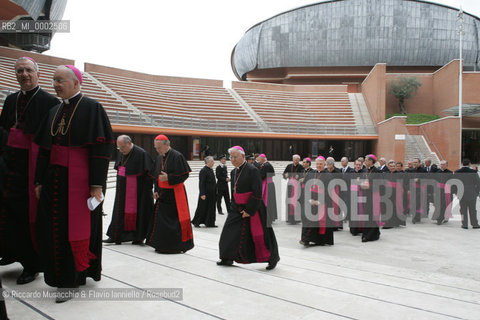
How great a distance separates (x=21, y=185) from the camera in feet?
11.7

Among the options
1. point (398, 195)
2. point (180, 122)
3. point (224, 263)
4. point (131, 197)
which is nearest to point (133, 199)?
point (131, 197)

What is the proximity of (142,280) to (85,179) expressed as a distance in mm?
1196

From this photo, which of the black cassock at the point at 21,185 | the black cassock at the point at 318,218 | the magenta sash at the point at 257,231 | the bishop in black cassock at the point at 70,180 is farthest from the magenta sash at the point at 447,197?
the black cassock at the point at 21,185

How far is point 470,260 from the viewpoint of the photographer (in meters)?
6.53

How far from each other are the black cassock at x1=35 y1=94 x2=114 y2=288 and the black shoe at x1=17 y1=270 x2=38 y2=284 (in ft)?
1.51

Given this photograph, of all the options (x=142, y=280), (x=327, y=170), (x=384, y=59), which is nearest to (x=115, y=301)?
(x=142, y=280)

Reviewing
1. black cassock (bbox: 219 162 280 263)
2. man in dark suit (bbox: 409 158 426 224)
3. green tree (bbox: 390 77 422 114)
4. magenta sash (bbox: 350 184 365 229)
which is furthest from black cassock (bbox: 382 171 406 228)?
green tree (bbox: 390 77 422 114)

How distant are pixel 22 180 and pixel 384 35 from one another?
5331cm

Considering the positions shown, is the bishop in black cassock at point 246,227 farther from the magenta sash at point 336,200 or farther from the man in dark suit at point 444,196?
the man in dark suit at point 444,196

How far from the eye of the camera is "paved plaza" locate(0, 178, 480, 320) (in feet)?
9.83

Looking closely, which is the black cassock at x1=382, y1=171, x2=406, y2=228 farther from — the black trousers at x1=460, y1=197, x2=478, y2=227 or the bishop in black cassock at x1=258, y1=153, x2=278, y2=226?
the bishop in black cassock at x1=258, y1=153, x2=278, y2=226

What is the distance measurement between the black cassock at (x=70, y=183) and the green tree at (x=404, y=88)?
40778mm

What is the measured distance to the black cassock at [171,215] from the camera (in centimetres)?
527

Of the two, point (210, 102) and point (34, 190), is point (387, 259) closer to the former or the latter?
point (34, 190)
